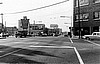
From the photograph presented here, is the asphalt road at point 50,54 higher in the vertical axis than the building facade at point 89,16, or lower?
lower

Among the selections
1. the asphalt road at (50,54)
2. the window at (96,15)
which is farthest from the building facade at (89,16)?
the asphalt road at (50,54)

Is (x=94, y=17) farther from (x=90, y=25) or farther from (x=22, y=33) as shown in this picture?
(x=22, y=33)

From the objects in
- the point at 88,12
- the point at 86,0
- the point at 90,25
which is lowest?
the point at 90,25

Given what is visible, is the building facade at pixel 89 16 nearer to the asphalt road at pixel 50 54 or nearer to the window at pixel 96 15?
the window at pixel 96 15

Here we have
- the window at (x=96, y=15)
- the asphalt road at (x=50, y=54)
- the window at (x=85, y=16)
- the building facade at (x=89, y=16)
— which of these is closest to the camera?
the asphalt road at (x=50, y=54)

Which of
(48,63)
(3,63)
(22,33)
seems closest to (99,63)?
(48,63)

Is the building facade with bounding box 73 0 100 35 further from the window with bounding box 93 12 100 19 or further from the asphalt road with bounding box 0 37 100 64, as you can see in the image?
the asphalt road with bounding box 0 37 100 64

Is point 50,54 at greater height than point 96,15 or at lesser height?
lesser

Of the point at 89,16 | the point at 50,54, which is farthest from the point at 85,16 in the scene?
the point at 50,54

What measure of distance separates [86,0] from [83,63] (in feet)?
161

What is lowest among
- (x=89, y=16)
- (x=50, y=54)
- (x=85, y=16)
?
(x=50, y=54)

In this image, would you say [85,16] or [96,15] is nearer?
[96,15]

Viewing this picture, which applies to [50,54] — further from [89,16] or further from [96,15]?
[89,16]

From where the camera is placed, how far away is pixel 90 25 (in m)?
54.8
